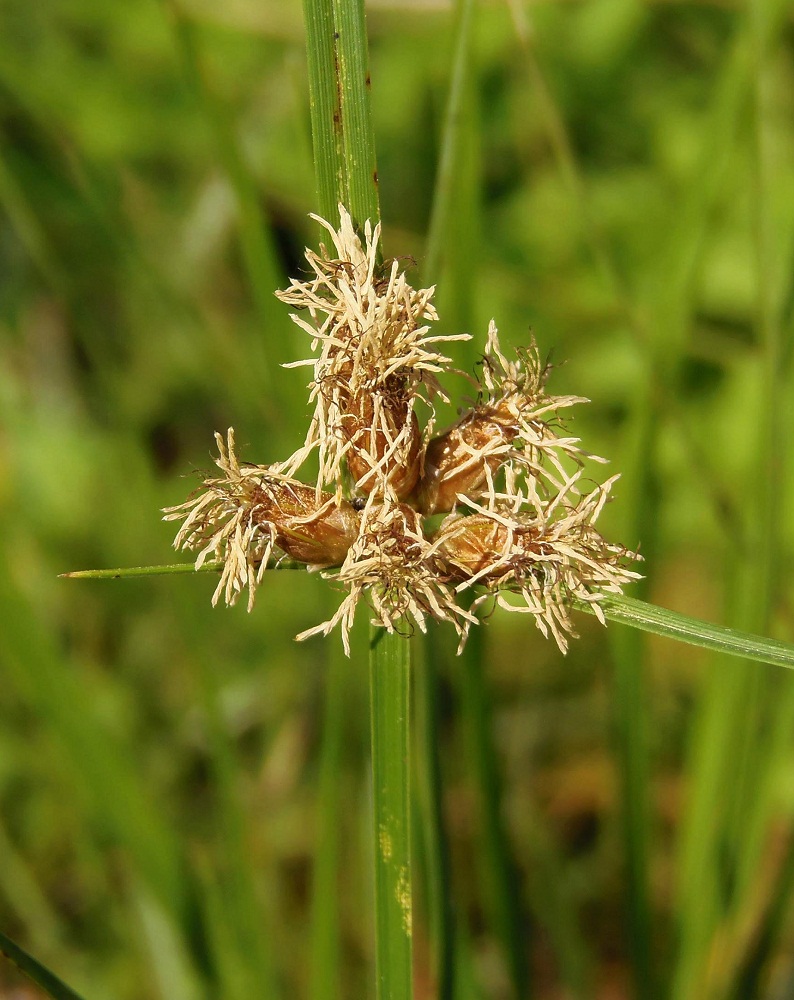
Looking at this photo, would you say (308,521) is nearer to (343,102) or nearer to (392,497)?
(392,497)

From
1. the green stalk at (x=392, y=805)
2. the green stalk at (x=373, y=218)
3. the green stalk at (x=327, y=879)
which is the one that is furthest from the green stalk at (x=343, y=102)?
the green stalk at (x=327, y=879)

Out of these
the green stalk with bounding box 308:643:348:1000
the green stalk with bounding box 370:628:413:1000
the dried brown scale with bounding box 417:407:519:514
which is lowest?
the green stalk with bounding box 308:643:348:1000

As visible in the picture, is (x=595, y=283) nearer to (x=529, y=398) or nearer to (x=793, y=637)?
(x=793, y=637)

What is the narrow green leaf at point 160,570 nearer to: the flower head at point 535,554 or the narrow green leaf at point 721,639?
the flower head at point 535,554

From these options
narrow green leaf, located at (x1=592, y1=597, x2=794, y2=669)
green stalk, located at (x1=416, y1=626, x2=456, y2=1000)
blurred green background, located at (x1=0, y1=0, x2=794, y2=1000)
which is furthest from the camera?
blurred green background, located at (x1=0, y1=0, x2=794, y2=1000)

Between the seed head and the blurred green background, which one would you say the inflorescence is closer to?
the seed head

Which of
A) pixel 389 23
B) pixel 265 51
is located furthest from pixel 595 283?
pixel 265 51

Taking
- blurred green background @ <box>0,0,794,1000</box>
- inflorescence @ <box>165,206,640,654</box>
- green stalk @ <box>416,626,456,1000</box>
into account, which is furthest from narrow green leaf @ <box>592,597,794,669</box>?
blurred green background @ <box>0,0,794,1000</box>

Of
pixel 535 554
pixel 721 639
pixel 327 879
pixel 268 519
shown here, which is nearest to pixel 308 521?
pixel 268 519
